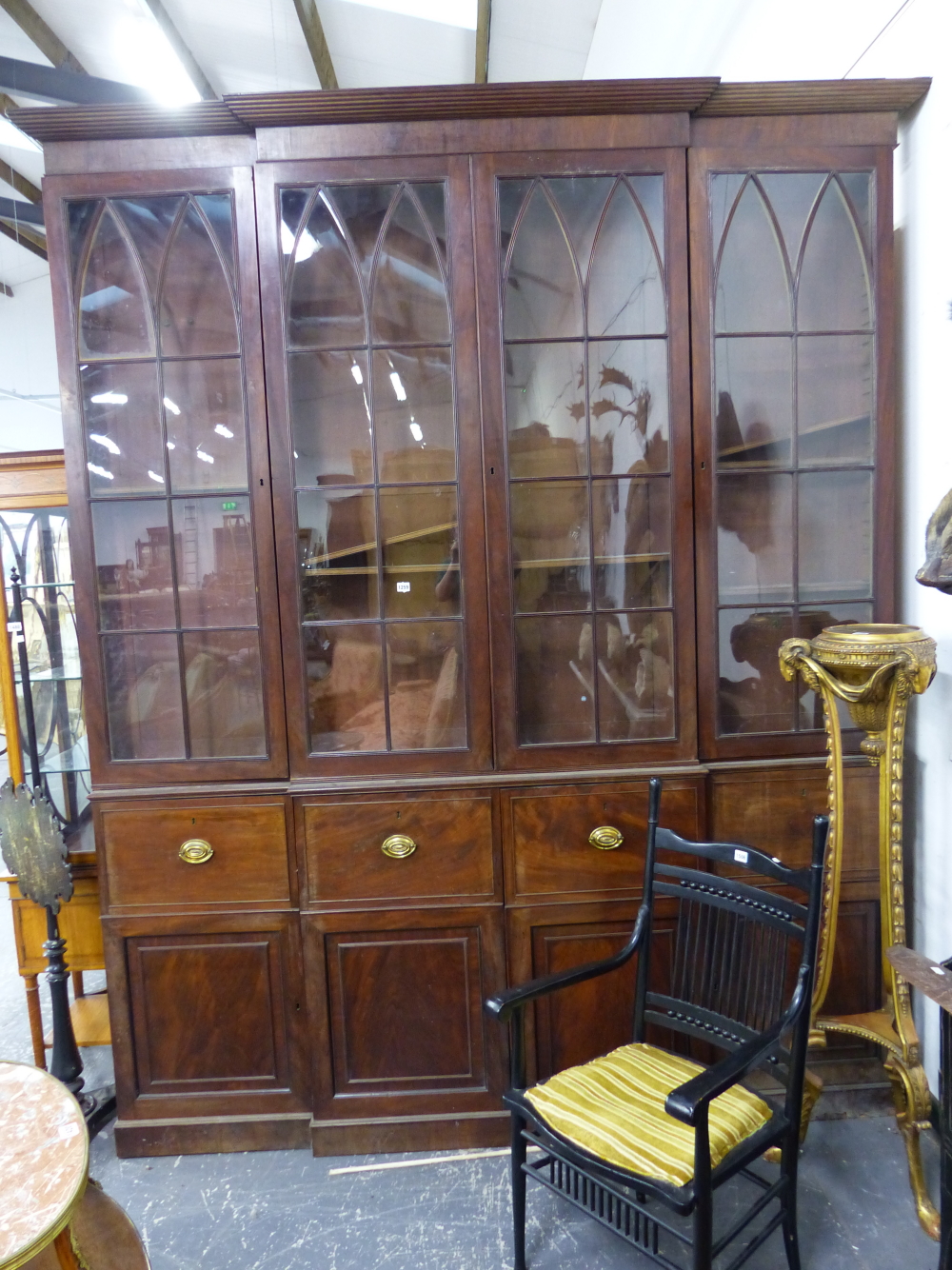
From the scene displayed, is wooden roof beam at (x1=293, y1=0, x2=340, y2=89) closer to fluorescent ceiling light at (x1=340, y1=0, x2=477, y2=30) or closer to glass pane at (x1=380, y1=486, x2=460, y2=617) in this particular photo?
fluorescent ceiling light at (x1=340, y1=0, x2=477, y2=30)

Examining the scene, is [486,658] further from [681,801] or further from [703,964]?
[703,964]

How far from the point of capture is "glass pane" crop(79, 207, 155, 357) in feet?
6.13

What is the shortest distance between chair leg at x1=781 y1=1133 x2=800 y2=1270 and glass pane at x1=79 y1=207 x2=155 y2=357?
7.50 ft

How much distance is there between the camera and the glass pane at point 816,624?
1.97m

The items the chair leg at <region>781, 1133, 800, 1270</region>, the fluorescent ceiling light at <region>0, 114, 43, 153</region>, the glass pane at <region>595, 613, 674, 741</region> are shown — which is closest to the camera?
the chair leg at <region>781, 1133, 800, 1270</region>

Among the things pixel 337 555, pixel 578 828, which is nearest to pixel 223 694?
pixel 337 555

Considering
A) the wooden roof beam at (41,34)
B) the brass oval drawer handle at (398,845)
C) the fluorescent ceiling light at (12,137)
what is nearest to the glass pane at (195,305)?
the brass oval drawer handle at (398,845)

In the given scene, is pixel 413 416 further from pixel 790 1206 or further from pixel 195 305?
pixel 790 1206

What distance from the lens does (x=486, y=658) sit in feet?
6.20

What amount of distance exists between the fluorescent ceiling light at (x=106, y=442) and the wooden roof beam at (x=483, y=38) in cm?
204

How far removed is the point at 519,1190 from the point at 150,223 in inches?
92.7

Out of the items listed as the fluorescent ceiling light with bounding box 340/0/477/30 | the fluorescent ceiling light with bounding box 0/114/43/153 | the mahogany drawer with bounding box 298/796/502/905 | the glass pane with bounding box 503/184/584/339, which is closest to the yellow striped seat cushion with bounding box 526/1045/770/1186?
the mahogany drawer with bounding box 298/796/502/905

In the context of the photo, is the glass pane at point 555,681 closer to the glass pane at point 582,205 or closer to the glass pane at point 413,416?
the glass pane at point 413,416

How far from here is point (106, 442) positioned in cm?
192
